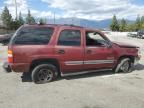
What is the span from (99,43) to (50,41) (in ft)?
6.14

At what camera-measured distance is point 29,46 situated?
774 centimetres

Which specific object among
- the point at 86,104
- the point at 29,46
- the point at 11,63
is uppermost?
the point at 29,46

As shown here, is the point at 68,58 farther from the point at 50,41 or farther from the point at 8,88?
the point at 8,88

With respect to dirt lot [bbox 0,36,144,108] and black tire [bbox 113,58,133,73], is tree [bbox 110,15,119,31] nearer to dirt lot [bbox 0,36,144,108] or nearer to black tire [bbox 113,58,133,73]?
black tire [bbox 113,58,133,73]

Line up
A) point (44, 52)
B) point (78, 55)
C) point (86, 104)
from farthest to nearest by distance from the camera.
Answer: point (78, 55) < point (44, 52) < point (86, 104)

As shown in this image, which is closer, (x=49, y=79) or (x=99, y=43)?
(x=49, y=79)

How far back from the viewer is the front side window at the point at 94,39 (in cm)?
876

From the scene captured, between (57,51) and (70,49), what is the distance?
44cm

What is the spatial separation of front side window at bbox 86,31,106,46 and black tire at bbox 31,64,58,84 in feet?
4.83

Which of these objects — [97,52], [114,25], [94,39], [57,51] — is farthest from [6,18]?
[57,51]

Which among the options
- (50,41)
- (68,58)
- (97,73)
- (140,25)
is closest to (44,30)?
(50,41)

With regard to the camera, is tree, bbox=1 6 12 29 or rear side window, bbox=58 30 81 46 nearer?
rear side window, bbox=58 30 81 46

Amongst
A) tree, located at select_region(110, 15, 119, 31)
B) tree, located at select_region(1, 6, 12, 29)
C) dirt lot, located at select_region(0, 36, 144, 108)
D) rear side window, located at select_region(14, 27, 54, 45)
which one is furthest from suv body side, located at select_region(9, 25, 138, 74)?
tree, located at select_region(110, 15, 119, 31)

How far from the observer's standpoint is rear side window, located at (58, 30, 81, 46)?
26.9ft
